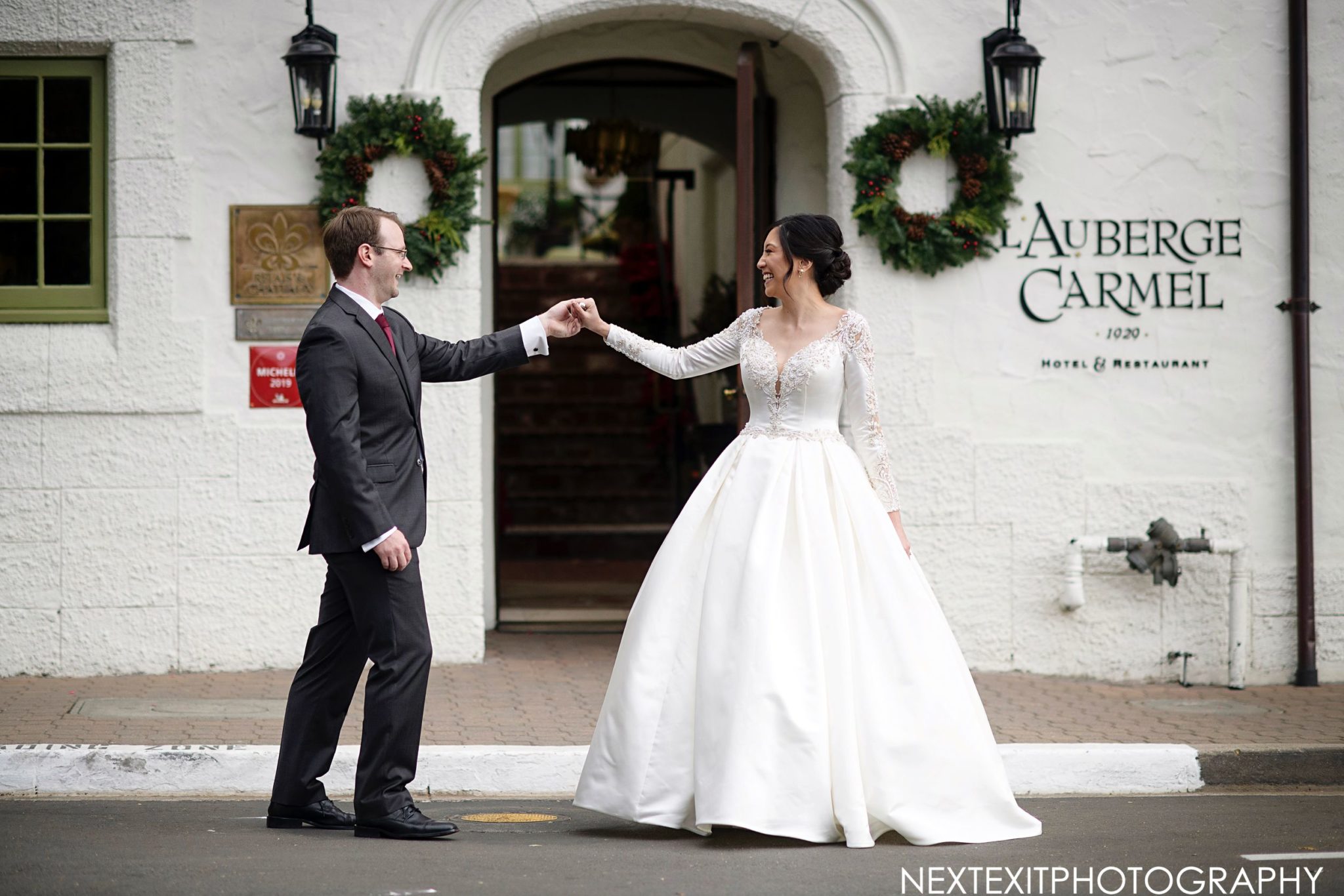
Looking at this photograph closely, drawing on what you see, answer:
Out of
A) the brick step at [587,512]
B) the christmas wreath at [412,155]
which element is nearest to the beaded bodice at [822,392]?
the christmas wreath at [412,155]

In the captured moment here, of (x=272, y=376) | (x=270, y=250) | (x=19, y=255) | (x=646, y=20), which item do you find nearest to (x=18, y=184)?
(x=19, y=255)

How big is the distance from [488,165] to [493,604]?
8.65ft

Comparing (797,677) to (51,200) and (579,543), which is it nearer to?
(51,200)

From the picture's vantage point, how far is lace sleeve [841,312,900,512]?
5.09 meters

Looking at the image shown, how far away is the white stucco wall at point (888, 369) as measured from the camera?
7.54 m

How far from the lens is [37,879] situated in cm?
408

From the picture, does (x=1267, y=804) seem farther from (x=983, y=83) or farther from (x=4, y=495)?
(x=4, y=495)

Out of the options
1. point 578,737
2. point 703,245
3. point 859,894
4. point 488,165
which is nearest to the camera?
point 859,894

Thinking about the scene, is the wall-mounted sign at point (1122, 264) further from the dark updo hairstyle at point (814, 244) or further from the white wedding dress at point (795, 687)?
the white wedding dress at point (795, 687)

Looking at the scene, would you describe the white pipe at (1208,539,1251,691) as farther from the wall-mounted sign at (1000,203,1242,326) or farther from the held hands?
the held hands

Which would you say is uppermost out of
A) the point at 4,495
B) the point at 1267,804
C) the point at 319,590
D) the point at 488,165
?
the point at 488,165

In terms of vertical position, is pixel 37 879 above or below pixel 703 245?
below

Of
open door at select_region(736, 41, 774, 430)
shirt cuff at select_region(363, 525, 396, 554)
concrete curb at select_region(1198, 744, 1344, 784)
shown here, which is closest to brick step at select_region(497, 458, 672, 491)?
open door at select_region(736, 41, 774, 430)

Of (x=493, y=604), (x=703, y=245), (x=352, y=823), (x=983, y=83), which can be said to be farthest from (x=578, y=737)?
(x=703, y=245)
